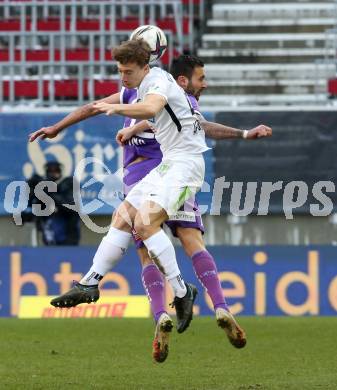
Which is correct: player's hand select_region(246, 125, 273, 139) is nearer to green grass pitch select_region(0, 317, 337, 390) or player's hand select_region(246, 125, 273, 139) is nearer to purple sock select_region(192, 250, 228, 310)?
purple sock select_region(192, 250, 228, 310)

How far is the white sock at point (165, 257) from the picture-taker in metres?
8.87

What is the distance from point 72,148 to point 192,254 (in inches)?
370

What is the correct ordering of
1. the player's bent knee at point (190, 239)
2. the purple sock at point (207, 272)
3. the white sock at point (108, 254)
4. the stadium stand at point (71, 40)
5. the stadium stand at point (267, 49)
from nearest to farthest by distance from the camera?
the white sock at point (108, 254) → the purple sock at point (207, 272) → the player's bent knee at point (190, 239) → the stadium stand at point (71, 40) → the stadium stand at point (267, 49)

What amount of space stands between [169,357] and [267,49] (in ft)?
40.7

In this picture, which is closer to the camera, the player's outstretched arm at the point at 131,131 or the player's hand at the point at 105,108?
the player's hand at the point at 105,108

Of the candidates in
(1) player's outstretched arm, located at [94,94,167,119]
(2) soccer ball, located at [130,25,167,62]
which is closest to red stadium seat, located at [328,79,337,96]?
(2) soccer ball, located at [130,25,167,62]

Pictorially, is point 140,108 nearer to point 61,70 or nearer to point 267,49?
point 61,70

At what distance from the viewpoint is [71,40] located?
21406mm

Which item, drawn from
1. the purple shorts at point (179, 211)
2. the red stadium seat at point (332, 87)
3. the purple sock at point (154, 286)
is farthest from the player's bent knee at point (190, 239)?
the red stadium seat at point (332, 87)

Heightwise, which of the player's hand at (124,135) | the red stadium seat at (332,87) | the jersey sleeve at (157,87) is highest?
the jersey sleeve at (157,87)

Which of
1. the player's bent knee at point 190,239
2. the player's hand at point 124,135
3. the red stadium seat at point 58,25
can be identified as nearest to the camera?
the player's hand at point 124,135

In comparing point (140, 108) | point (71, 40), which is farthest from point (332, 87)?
point (140, 108)

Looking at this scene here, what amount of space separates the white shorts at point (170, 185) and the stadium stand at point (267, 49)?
37.9 ft

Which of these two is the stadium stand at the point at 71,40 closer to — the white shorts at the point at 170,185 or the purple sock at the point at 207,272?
the purple sock at the point at 207,272
